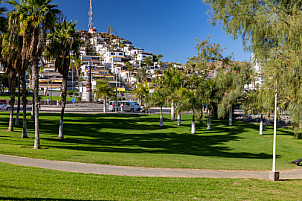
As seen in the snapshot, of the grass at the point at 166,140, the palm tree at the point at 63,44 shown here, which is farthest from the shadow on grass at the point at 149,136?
the palm tree at the point at 63,44

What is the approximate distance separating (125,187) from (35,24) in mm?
13422

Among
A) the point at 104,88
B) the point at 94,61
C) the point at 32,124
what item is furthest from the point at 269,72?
the point at 94,61

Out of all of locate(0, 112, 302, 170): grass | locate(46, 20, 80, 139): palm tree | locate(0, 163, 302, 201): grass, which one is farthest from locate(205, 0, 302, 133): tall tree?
locate(46, 20, 80, 139): palm tree

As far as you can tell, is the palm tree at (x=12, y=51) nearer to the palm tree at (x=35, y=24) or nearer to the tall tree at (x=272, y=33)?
the palm tree at (x=35, y=24)

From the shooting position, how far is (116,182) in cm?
1073

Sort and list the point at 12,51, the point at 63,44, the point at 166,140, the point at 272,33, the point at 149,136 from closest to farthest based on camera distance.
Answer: the point at 272,33, the point at 63,44, the point at 12,51, the point at 166,140, the point at 149,136

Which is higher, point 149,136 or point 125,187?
point 125,187

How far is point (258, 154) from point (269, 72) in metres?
18.1

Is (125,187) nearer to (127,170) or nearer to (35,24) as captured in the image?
(127,170)

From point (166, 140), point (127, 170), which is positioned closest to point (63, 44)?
point (127, 170)

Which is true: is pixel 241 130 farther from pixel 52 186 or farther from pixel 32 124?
pixel 52 186

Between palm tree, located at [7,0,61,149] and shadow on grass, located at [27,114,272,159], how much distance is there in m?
8.18

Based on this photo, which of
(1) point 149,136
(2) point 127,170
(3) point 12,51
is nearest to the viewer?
(2) point 127,170

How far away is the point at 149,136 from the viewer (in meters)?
33.5
